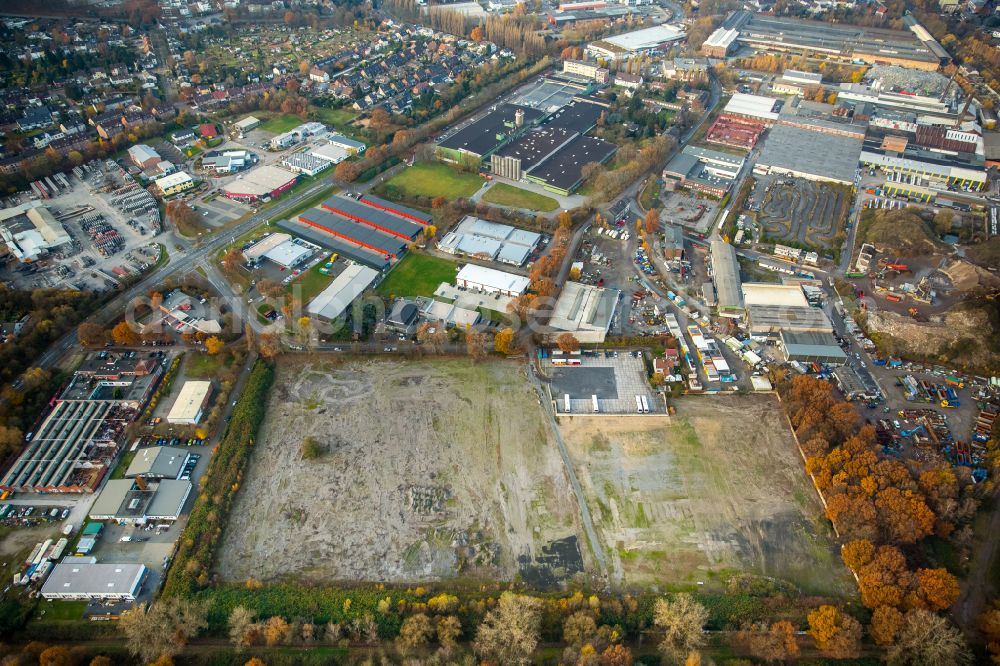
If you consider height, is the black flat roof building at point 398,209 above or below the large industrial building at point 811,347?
above

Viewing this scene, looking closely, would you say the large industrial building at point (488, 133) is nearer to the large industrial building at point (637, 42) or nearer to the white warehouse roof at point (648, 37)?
the large industrial building at point (637, 42)

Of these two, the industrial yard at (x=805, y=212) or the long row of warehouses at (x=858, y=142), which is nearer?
the industrial yard at (x=805, y=212)

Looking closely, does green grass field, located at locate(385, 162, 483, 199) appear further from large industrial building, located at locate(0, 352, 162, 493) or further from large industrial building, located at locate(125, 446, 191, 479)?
large industrial building, located at locate(125, 446, 191, 479)

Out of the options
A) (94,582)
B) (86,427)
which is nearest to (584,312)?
(94,582)

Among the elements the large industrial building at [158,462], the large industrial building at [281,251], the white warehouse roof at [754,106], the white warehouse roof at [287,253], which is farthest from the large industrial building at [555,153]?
the large industrial building at [158,462]

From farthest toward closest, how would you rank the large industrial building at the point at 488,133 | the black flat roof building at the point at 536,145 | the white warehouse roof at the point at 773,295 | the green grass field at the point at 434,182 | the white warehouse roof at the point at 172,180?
the large industrial building at the point at 488,133, the black flat roof building at the point at 536,145, the green grass field at the point at 434,182, the white warehouse roof at the point at 172,180, the white warehouse roof at the point at 773,295

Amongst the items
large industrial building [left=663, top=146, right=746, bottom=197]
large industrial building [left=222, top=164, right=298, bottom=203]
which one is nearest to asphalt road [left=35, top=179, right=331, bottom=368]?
large industrial building [left=222, top=164, right=298, bottom=203]

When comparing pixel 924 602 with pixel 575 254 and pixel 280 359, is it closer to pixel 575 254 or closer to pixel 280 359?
pixel 575 254

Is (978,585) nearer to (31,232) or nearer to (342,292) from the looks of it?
(342,292)
